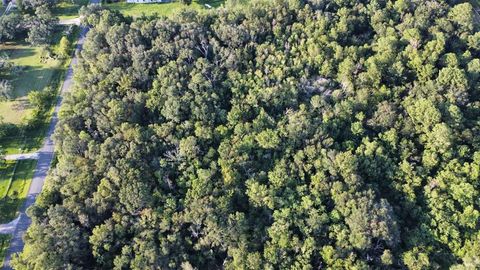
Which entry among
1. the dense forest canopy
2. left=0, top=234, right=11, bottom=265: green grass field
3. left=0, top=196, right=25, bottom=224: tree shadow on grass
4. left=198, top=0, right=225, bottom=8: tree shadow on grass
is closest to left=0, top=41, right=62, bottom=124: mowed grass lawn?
the dense forest canopy

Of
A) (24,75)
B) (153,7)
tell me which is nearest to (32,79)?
(24,75)

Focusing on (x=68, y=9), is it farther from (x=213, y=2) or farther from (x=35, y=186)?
(x=35, y=186)

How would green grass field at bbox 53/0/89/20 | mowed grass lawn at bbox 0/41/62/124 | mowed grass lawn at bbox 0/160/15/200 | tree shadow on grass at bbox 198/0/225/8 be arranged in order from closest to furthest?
1. mowed grass lawn at bbox 0/160/15/200
2. mowed grass lawn at bbox 0/41/62/124
3. green grass field at bbox 53/0/89/20
4. tree shadow on grass at bbox 198/0/225/8

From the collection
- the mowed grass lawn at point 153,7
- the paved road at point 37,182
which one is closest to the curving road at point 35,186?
the paved road at point 37,182

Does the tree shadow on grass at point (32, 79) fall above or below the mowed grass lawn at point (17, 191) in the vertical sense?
above

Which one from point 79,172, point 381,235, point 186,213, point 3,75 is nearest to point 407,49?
point 381,235

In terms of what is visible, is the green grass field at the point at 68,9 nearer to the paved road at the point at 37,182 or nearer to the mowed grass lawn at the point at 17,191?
the paved road at the point at 37,182

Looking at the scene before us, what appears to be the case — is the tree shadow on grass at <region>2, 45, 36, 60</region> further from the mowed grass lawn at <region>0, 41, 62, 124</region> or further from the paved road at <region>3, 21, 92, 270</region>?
the paved road at <region>3, 21, 92, 270</region>
